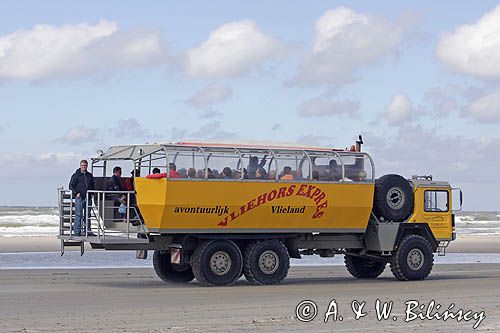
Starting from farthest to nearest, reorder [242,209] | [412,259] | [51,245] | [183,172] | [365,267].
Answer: [51,245] → [365,267] → [412,259] → [242,209] → [183,172]

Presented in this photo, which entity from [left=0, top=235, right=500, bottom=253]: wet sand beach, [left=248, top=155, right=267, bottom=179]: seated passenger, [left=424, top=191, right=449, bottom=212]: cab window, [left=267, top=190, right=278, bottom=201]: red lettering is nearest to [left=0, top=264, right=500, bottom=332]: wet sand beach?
[left=424, top=191, right=449, bottom=212]: cab window

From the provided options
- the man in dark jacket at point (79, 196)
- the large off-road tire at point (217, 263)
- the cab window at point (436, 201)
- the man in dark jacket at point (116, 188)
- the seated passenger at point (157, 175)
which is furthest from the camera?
the cab window at point (436, 201)

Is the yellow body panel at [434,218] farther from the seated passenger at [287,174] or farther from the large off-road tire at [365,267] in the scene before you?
the seated passenger at [287,174]

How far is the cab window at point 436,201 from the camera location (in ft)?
89.5

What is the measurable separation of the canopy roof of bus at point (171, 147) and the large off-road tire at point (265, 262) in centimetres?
217

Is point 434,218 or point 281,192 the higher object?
point 281,192

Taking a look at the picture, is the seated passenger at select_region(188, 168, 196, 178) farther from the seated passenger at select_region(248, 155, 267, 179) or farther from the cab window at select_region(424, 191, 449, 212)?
the cab window at select_region(424, 191, 449, 212)

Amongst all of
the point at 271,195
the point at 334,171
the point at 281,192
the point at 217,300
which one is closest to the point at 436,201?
the point at 334,171

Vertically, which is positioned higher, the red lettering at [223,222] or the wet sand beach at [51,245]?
the red lettering at [223,222]

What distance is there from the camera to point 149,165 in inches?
949

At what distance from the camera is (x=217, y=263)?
24.2 m

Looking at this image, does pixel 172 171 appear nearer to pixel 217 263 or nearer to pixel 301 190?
pixel 217 263

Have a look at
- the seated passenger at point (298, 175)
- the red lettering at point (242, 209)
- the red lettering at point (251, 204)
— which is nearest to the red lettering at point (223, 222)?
the red lettering at point (242, 209)

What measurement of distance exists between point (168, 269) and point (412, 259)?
5939 millimetres
